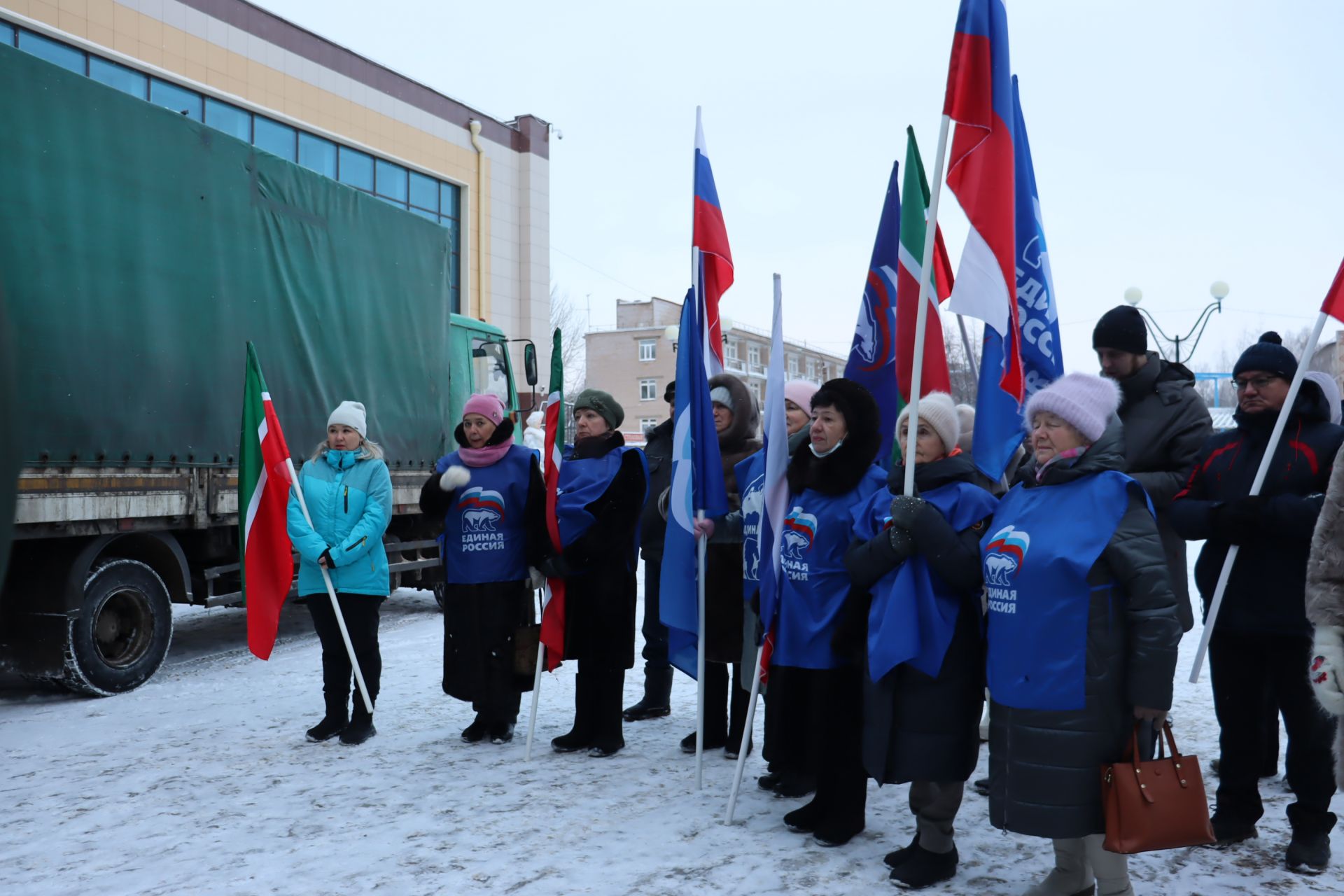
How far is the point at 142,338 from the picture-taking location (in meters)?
6.46

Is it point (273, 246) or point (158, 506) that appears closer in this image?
point (158, 506)

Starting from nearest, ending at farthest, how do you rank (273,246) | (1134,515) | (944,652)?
(1134,515) → (944,652) → (273,246)

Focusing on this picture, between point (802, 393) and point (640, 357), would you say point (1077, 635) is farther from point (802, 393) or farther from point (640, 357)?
point (640, 357)

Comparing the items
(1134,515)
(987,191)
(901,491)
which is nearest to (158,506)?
(901,491)

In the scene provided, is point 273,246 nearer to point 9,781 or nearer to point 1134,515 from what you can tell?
point 9,781

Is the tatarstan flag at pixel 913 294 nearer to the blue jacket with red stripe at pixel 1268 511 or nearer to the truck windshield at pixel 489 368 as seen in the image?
the blue jacket with red stripe at pixel 1268 511

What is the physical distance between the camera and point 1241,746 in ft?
13.0

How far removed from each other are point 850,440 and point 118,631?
5255 mm

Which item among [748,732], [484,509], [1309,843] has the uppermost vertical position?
[484,509]

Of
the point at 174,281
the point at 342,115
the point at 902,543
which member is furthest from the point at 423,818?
the point at 342,115

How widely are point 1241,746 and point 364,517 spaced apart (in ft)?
14.1

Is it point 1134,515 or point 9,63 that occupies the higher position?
point 9,63

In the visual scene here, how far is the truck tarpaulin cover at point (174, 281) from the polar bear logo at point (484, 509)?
7.25 ft

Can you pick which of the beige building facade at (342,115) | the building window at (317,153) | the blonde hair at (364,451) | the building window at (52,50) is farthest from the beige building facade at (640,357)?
the blonde hair at (364,451)
